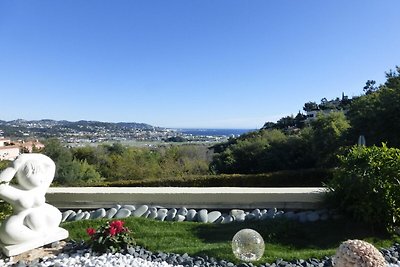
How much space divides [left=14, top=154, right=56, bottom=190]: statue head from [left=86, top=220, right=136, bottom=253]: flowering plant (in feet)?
2.86

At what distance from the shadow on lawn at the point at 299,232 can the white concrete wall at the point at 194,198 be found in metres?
0.78

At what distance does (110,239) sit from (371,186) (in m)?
3.43

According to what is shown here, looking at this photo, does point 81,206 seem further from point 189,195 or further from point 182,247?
point 182,247

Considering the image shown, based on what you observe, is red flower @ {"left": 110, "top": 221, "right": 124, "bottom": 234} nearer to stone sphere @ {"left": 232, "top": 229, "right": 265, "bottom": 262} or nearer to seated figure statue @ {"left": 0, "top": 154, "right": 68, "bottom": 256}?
seated figure statue @ {"left": 0, "top": 154, "right": 68, "bottom": 256}

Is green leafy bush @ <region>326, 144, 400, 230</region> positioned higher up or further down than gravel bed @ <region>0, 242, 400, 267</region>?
higher up

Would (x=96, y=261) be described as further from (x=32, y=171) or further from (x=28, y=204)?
(x=32, y=171)

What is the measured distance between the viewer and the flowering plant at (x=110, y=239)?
4.06 m

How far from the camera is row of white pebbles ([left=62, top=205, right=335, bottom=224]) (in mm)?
5641

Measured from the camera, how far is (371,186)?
15.8 ft

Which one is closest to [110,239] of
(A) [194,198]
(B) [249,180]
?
(A) [194,198]

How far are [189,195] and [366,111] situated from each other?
289 inches

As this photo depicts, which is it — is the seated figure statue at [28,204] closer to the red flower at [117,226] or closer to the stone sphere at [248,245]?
the red flower at [117,226]

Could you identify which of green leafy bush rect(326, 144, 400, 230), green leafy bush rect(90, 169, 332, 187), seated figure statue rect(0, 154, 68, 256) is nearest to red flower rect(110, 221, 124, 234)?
seated figure statue rect(0, 154, 68, 256)

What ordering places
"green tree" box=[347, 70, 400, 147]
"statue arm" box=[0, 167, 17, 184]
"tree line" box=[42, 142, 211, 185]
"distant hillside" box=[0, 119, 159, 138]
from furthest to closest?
1. "distant hillside" box=[0, 119, 159, 138]
2. "tree line" box=[42, 142, 211, 185]
3. "green tree" box=[347, 70, 400, 147]
4. "statue arm" box=[0, 167, 17, 184]
